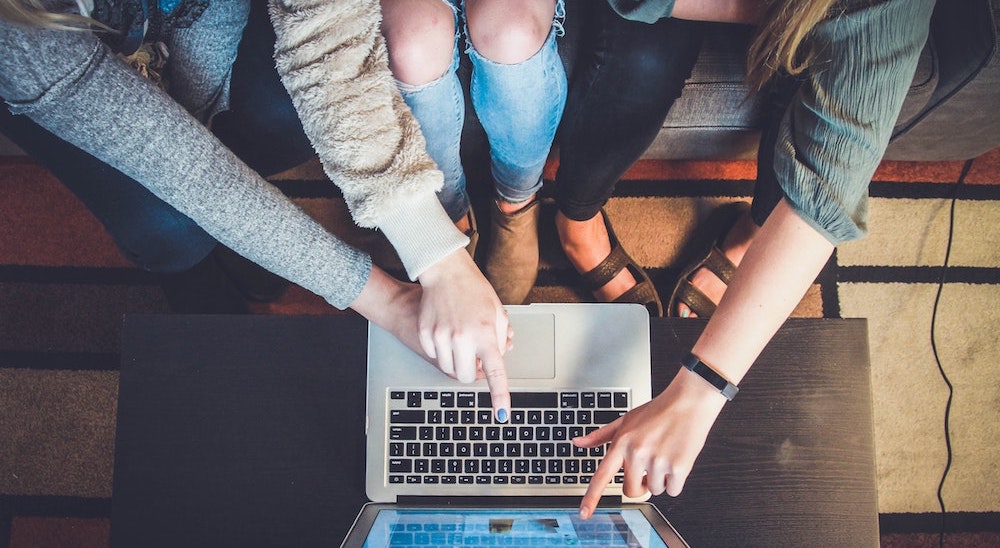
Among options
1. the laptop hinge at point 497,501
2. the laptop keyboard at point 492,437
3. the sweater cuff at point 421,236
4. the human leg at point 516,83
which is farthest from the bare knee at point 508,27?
the laptop hinge at point 497,501

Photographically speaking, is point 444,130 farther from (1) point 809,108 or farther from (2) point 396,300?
(1) point 809,108

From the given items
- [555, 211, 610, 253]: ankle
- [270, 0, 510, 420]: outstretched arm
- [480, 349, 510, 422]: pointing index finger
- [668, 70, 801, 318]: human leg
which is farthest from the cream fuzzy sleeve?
[668, 70, 801, 318]: human leg

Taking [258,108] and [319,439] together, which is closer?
[319,439]

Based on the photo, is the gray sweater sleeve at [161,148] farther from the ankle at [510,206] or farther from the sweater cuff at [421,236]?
the ankle at [510,206]

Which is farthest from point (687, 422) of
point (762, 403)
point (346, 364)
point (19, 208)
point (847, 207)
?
point (19, 208)

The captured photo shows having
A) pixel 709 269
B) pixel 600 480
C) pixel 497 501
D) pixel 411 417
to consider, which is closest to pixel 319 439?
pixel 411 417

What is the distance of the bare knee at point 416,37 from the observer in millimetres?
746

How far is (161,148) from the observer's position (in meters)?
0.67

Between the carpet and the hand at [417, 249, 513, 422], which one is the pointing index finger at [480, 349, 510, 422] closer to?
the hand at [417, 249, 513, 422]

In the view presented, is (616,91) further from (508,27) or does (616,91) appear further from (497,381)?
(497,381)

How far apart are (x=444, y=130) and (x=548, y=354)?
1.17 feet

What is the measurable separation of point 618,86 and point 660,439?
0.52m

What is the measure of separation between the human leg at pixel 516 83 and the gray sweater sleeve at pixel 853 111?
0.34 m

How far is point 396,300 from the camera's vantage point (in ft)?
2.38
